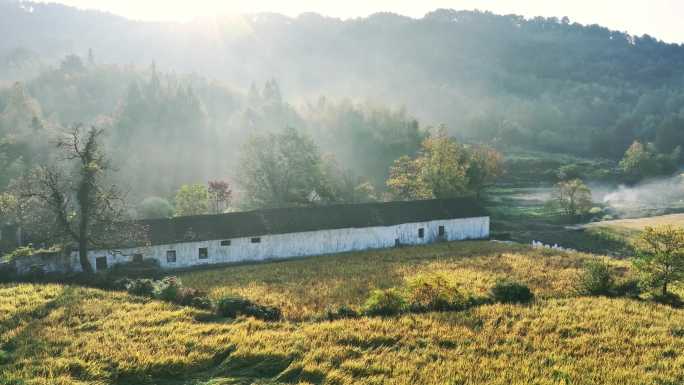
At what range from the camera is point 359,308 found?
81.5 ft

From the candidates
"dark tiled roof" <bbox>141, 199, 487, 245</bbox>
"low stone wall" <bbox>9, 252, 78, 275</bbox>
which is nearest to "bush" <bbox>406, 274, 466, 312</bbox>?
"dark tiled roof" <bbox>141, 199, 487, 245</bbox>

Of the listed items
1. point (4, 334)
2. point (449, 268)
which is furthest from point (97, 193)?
point (449, 268)

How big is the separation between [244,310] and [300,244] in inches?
708

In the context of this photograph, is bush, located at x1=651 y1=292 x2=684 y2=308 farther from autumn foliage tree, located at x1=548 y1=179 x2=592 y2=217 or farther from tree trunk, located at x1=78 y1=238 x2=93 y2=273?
autumn foliage tree, located at x1=548 y1=179 x2=592 y2=217

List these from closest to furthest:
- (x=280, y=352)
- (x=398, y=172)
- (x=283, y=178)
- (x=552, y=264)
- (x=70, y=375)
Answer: (x=70, y=375) → (x=280, y=352) → (x=552, y=264) → (x=283, y=178) → (x=398, y=172)

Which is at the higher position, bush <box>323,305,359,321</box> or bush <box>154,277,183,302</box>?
bush <box>154,277,183,302</box>

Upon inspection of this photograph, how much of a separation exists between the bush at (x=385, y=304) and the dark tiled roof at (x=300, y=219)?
1806 centimetres

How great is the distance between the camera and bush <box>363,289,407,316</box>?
2456cm

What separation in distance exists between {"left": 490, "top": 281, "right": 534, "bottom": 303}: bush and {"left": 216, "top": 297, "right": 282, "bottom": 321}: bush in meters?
11.4

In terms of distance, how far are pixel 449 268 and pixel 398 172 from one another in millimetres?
33940

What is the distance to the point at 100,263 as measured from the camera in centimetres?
3650

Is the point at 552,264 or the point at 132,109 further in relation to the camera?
the point at 132,109

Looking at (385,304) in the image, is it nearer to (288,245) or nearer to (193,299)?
(193,299)

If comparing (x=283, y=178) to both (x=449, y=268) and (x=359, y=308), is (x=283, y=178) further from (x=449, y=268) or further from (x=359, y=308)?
(x=359, y=308)
